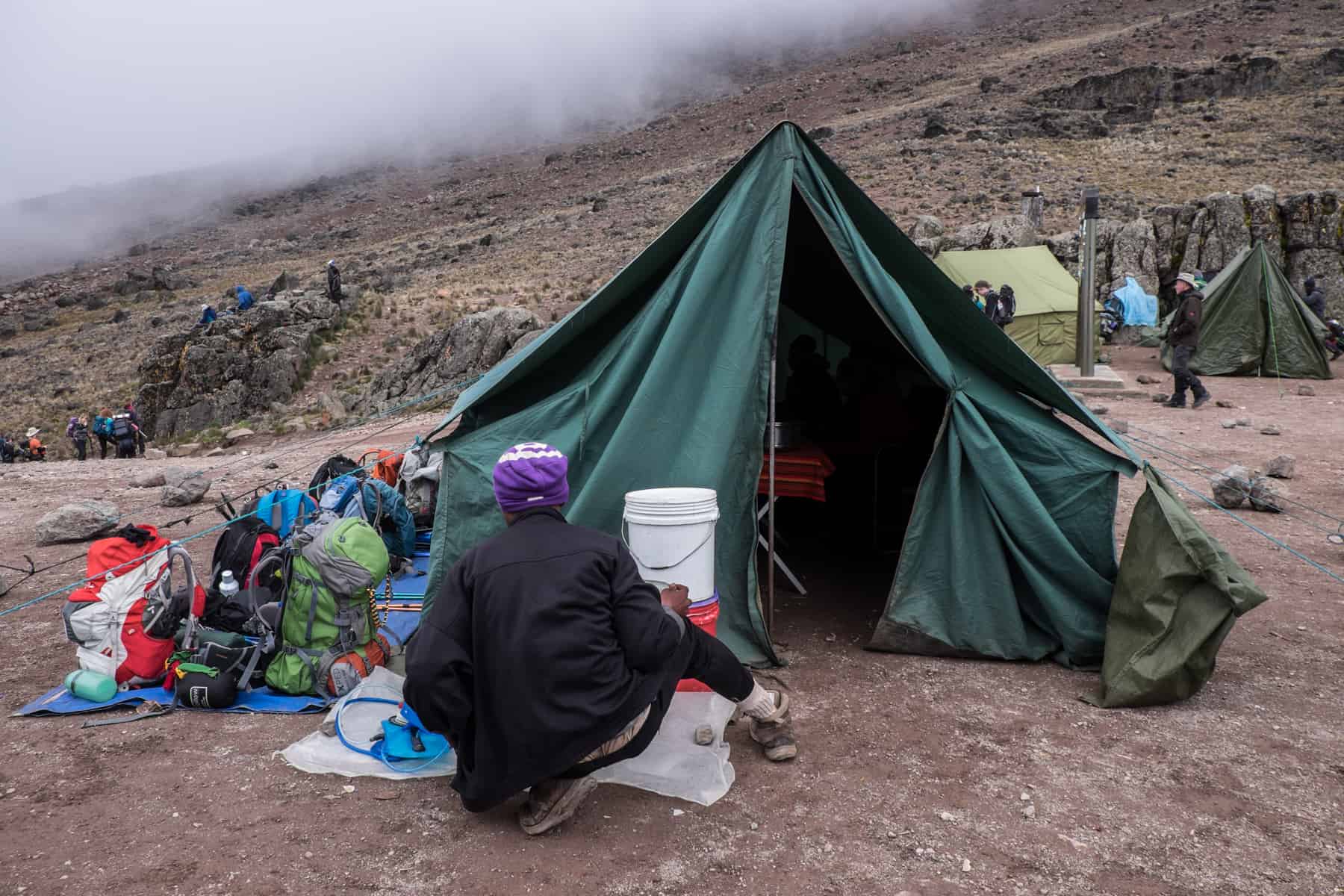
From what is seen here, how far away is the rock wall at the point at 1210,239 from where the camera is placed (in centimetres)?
1928

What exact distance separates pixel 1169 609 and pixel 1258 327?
1387 cm

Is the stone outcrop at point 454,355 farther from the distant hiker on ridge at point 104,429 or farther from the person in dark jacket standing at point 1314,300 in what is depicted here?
the person in dark jacket standing at point 1314,300

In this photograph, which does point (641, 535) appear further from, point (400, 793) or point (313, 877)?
point (313, 877)

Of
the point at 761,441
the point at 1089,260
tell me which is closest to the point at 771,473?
the point at 761,441

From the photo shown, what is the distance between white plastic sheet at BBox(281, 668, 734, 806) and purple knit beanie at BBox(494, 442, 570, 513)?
1.12 m

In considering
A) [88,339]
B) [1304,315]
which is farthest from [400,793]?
[88,339]

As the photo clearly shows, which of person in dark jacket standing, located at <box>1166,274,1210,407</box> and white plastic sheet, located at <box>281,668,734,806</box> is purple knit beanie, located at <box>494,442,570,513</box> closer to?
white plastic sheet, located at <box>281,668,734,806</box>

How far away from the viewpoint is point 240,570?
505 centimetres

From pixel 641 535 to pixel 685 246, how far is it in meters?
1.76

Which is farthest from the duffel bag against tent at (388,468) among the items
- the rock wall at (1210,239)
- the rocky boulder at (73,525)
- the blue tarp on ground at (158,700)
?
the rock wall at (1210,239)

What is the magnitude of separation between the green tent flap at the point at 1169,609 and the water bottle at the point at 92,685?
467 cm

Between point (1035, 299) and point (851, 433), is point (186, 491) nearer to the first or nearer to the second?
point (851, 433)

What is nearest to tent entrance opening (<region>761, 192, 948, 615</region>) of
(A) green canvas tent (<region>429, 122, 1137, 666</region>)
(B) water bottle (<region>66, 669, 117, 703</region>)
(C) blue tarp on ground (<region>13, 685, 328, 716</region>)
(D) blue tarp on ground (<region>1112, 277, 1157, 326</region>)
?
(A) green canvas tent (<region>429, 122, 1137, 666</region>)

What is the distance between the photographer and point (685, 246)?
4.97 m
